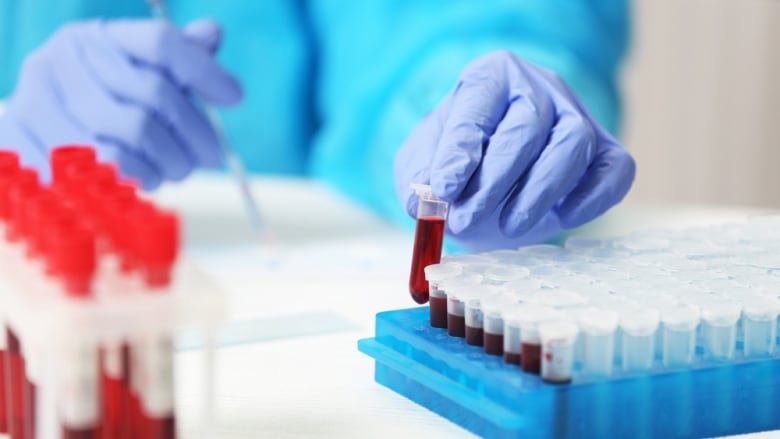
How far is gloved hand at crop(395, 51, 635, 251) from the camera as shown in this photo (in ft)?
3.22

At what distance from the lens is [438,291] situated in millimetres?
857

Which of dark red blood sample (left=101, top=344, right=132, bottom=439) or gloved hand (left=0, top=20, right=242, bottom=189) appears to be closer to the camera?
dark red blood sample (left=101, top=344, right=132, bottom=439)

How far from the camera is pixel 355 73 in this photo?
1.92 metres

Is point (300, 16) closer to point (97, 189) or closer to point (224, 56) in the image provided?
point (224, 56)

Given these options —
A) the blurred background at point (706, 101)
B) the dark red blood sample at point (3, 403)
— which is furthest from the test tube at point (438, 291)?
the blurred background at point (706, 101)

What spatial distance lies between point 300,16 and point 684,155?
4.76 feet

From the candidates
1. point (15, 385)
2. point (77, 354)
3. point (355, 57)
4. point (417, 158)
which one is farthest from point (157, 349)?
point (355, 57)

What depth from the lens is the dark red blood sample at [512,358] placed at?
0.77 meters

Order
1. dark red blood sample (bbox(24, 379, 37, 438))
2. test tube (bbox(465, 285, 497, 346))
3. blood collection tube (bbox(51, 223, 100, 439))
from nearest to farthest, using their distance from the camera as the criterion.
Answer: blood collection tube (bbox(51, 223, 100, 439)) → dark red blood sample (bbox(24, 379, 37, 438)) → test tube (bbox(465, 285, 497, 346))

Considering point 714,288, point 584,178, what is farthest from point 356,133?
point 714,288

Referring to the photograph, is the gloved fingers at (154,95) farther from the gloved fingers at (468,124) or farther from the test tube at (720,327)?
the test tube at (720,327)

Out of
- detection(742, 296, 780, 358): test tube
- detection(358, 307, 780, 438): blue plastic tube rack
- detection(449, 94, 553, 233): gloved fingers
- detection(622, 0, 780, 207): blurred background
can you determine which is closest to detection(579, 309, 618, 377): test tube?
detection(358, 307, 780, 438): blue plastic tube rack

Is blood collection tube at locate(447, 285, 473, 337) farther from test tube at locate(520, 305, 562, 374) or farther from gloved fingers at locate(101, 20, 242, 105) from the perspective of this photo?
gloved fingers at locate(101, 20, 242, 105)

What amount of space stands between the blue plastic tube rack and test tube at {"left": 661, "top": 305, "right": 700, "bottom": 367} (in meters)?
0.01
